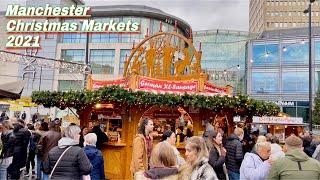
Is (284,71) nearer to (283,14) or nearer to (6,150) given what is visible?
(6,150)

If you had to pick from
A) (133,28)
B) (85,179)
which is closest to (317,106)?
(133,28)

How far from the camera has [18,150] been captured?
27.1 feet

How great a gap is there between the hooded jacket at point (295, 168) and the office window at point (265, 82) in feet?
145

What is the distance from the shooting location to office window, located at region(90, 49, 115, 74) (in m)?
51.4

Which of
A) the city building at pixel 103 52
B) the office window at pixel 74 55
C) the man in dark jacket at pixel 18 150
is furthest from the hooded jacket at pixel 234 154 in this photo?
the office window at pixel 74 55

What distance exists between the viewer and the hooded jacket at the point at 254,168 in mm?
5105

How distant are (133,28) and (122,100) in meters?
18.6

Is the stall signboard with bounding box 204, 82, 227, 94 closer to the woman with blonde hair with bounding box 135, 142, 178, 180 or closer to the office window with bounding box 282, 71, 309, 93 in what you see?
the woman with blonde hair with bounding box 135, 142, 178, 180

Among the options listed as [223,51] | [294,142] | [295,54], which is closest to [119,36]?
[223,51]

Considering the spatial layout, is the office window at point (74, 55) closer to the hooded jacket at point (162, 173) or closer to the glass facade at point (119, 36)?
the glass facade at point (119, 36)

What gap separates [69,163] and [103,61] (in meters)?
47.7

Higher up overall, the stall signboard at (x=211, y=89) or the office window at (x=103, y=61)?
the office window at (x=103, y=61)

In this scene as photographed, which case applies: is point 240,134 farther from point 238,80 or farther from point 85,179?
point 238,80

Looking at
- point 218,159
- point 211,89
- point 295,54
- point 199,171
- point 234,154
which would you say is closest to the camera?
point 199,171
